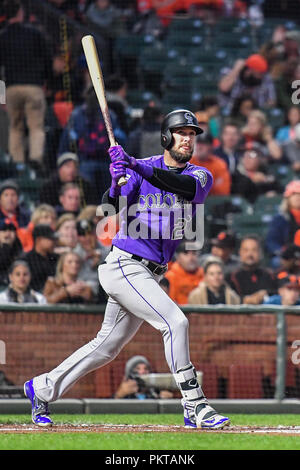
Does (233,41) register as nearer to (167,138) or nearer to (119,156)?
(167,138)

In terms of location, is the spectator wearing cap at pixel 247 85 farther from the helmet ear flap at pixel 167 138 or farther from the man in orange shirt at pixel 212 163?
the helmet ear flap at pixel 167 138

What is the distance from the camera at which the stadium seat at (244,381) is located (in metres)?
8.43

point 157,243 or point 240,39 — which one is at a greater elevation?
point 240,39

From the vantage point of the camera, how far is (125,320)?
19.3ft

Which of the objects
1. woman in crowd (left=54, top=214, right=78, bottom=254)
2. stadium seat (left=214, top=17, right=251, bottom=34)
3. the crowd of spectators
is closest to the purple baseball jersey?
the crowd of spectators

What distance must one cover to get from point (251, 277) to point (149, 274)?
4.45 m

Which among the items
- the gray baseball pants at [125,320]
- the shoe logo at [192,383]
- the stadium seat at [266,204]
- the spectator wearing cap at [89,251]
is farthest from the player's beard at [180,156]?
the stadium seat at [266,204]

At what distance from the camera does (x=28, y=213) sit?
1036cm

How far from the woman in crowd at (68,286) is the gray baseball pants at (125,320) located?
9.92 feet

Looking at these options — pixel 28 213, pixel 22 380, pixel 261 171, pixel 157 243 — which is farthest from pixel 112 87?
pixel 157 243

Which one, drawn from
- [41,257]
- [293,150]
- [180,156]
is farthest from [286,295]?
[180,156]

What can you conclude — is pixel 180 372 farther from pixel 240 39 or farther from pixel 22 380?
pixel 240 39

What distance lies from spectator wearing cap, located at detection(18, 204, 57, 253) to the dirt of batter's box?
145 inches
